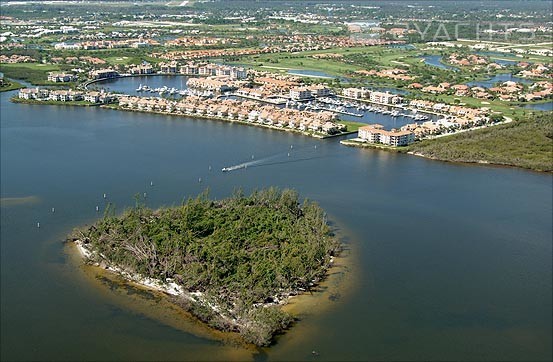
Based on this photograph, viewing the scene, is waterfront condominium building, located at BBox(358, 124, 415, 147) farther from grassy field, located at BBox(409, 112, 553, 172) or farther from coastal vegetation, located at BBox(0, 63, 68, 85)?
coastal vegetation, located at BBox(0, 63, 68, 85)

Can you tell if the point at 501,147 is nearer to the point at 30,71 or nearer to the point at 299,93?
the point at 299,93

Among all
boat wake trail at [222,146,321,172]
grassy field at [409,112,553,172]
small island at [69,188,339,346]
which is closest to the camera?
small island at [69,188,339,346]

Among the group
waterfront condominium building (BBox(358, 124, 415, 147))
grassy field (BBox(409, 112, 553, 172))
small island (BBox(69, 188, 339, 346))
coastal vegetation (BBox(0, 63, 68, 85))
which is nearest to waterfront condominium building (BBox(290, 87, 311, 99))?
waterfront condominium building (BBox(358, 124, 415, 147))

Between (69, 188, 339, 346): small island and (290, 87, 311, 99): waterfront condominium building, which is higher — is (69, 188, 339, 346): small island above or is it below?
below

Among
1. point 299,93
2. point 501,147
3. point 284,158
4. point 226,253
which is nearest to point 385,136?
point 501,147

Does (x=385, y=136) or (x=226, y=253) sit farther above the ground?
(x=385, y=136)

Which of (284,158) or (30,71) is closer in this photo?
(284,158)

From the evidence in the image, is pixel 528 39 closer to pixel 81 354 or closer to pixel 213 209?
pixel 213 209

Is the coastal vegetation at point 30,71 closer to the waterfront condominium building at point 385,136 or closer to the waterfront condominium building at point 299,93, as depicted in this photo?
the waterfront condominium building at point 299,93
